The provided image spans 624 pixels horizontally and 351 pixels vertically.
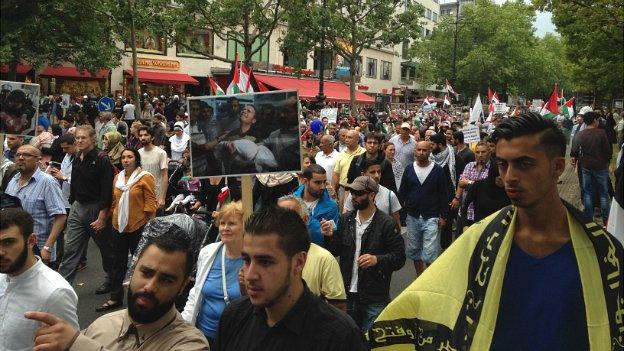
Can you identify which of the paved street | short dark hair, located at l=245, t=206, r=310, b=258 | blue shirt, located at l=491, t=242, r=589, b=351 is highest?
short dark hair, located at l=245, t=206, r=310, b=258

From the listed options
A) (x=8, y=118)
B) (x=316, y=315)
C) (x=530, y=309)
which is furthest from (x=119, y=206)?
(x=530, y=309)

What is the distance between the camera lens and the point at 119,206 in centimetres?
702

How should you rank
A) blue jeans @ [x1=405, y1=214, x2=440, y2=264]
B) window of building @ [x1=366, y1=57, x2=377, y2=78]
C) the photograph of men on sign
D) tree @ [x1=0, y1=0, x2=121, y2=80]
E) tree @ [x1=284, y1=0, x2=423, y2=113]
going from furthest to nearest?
window of building @ [x1=366, y1=57, x2=377, y2=78] → tree @ [x1=284, y1=0, x2=423, y2=113] → tree @ [x1=0, y1=0, x2=121, y2=80] → blue jeans @ [x1=405, y1=214, x2=440, y2=264] → the photograph of men on sign

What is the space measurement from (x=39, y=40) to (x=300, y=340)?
2537cm

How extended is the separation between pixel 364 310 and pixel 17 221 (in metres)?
2.77

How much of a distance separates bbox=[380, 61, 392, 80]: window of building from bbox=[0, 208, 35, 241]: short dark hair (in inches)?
2590

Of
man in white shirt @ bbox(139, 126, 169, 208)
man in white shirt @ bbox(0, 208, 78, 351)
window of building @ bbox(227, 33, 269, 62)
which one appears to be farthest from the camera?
window of building @ bbox(227, 33, 269, 62)

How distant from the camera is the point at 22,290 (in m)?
3.33

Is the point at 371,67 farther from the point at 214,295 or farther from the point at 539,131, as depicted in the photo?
the point at 539,131

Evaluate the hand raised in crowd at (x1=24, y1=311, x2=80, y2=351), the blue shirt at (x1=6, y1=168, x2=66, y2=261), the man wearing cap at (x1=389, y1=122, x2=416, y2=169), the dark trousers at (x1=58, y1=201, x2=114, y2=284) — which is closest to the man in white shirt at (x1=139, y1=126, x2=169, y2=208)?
the dark trousers at (x1=58, y1=201, x2=114, y2=284)

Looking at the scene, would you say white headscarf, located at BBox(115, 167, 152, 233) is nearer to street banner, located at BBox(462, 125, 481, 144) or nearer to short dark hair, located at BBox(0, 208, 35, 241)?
short dark hair, located at BBox(0, 208, 35, 241)

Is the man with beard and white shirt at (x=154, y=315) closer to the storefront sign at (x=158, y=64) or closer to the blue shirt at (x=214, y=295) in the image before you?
the blue shirt at (x=214, y=295)

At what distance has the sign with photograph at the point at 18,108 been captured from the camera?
4777 millimetres

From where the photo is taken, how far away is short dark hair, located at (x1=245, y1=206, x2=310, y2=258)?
259cm
